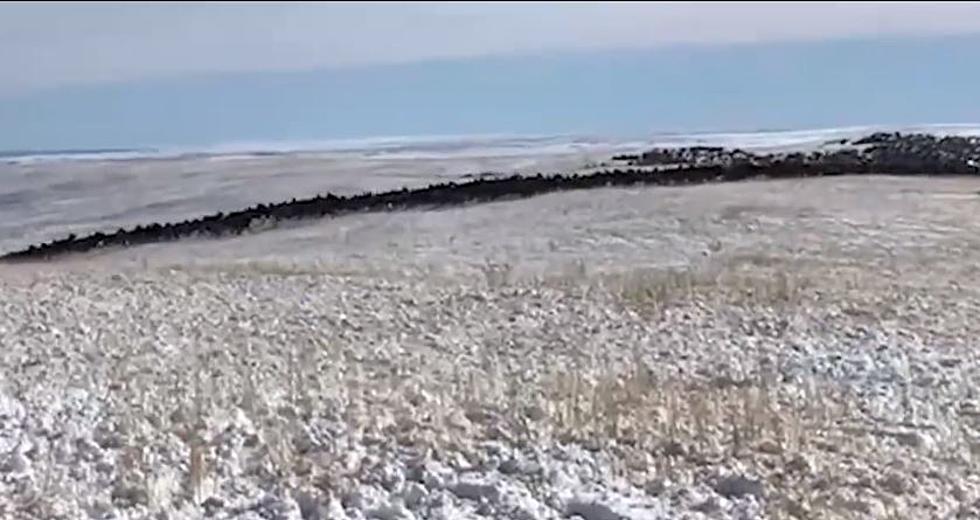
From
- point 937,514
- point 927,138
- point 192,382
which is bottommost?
point 937,514

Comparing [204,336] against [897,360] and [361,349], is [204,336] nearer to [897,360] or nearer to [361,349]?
[361,349]

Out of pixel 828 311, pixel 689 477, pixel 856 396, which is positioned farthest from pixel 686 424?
pixel 828 311

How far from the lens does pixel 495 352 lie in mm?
6160

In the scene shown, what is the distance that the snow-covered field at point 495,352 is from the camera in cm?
412

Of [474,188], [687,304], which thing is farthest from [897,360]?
[474,188]

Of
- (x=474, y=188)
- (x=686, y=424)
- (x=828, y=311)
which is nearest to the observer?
(x=686, y=424)

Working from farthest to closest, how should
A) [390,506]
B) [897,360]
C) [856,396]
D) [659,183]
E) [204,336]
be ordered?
[659,183]
[204,336]
[897,360]
[856,396]
[390,506]

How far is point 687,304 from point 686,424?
271 centimetres

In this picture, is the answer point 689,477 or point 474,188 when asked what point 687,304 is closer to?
point 474,188

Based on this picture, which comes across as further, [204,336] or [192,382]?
[204,336]

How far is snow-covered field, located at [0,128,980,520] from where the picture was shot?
4.12 meters

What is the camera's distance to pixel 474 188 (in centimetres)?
934

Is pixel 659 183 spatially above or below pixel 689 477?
above

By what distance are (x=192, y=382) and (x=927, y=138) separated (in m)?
5.24
